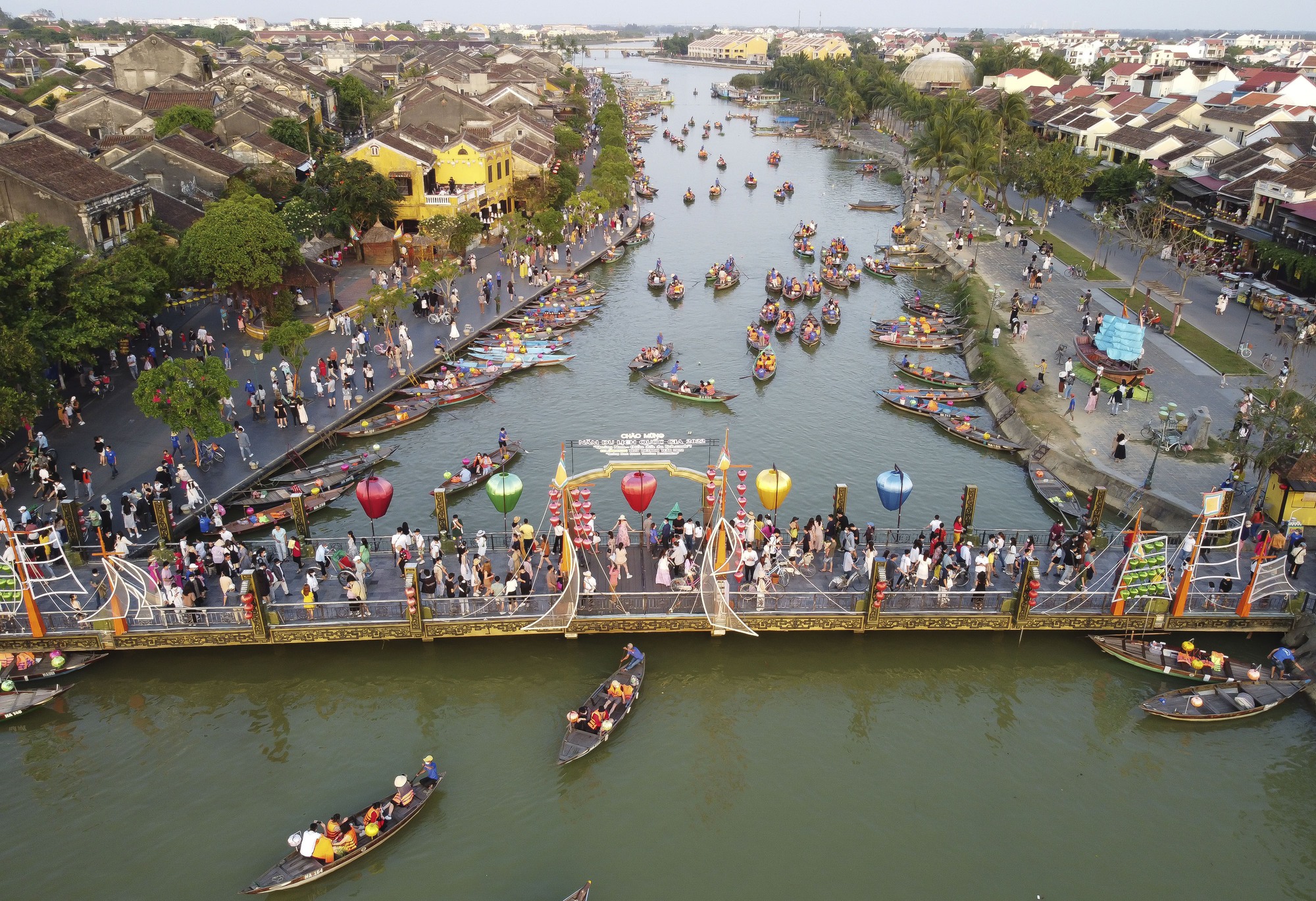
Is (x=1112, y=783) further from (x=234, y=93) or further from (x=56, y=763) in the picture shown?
(x=234, y=93)

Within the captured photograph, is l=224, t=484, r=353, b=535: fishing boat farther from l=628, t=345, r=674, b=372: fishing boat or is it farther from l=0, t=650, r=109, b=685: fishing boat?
l=628, t=345, r=674, b=372: fishing boat

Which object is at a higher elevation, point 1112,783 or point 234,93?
point 234,93

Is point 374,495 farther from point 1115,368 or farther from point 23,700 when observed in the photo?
point 1115,368

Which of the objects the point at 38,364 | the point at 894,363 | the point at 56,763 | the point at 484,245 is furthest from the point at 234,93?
the point at 56,763

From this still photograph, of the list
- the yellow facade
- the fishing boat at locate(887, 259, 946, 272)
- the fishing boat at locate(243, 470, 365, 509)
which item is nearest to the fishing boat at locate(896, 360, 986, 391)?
the fishing boat at locate(887, 259, 946, 272)

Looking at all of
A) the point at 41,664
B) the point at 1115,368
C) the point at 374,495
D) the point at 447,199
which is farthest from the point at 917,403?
the point at 447,199
